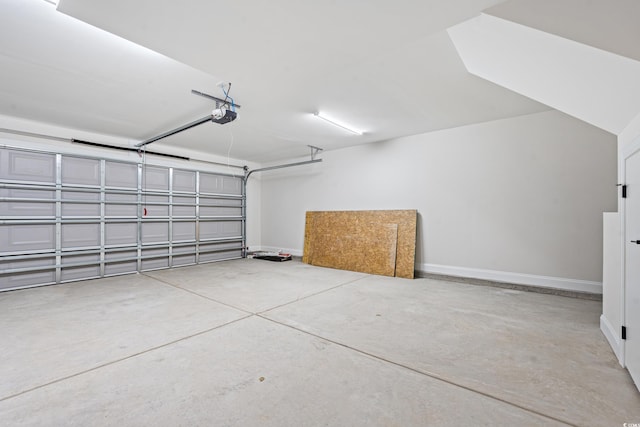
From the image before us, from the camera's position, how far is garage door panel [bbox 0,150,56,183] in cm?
427

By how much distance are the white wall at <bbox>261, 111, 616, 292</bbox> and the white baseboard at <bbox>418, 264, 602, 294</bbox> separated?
0.01 metres

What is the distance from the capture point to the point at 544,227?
4.00m

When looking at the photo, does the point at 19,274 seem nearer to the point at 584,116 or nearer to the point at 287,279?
the point at 287,279

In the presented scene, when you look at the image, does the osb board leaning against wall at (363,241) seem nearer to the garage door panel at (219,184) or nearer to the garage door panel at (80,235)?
the garage door panel at (219,184)

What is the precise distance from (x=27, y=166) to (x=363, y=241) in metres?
6.04

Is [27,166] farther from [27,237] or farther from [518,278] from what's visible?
[518,278]

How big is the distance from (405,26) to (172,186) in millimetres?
5886

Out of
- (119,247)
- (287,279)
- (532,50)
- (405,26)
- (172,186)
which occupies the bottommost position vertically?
(287,279)

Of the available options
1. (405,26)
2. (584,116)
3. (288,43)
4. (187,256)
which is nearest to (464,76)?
(584,116)

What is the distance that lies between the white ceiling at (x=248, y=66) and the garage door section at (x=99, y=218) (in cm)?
89

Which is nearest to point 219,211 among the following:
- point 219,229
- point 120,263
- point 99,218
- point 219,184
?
point 219,229

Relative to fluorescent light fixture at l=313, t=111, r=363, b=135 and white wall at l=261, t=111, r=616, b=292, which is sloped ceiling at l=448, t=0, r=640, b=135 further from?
fluorescent light fixture at l=313, t=111, r=363, b=135

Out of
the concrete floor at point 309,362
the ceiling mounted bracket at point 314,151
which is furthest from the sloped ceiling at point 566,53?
the ceiling mounted bracket at point 314,151

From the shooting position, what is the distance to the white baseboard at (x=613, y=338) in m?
2.10
